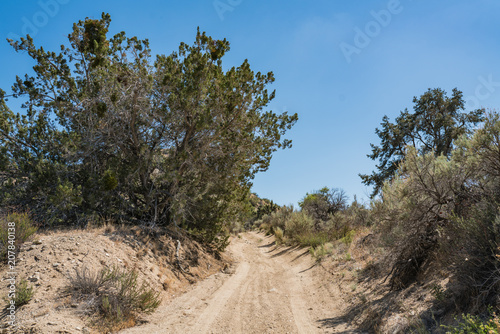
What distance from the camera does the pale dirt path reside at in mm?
6035

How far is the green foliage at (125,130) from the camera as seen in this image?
9852 millimetres

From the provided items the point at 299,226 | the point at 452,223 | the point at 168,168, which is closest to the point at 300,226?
the point at 299,226

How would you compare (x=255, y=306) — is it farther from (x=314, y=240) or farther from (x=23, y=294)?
(x=314, y=240)

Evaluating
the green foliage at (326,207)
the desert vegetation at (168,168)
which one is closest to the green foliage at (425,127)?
the green foliage at (326,207)

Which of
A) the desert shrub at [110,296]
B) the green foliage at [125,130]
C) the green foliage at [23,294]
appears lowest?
the desert shrub at [110,296]

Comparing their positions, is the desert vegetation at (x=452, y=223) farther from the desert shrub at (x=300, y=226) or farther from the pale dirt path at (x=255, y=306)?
the desert shrub at (x=300, y=226)

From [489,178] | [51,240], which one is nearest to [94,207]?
[51,240]

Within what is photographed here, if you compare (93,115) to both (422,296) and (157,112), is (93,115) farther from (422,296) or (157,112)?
(422,296)

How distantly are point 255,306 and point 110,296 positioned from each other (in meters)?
3.62

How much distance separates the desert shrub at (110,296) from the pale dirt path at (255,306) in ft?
1.20

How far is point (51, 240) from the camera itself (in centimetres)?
747

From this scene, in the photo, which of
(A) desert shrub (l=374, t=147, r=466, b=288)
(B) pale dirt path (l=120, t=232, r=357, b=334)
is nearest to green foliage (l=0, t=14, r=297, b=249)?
(B) pale dirt path (l=120, t=232, r=357, b=334)

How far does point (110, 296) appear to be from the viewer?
233 inches

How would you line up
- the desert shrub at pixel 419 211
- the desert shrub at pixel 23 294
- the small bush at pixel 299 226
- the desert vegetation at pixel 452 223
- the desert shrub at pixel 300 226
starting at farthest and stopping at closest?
the desert shrub at pixel 300 226 < the small bush at pixel 299 226 < the desert shrub at pixel 419 211 < the desert shrub at pixel 23 294 < the desert vegetation at pixel 452 223
